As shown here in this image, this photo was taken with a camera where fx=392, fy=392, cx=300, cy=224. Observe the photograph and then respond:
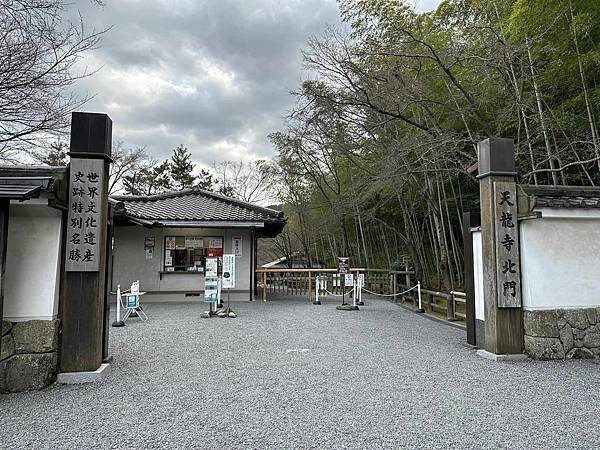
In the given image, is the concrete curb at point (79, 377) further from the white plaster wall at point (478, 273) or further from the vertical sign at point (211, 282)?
the white plaster wall at point (478, 273)

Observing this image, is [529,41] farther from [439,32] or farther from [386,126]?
[386,126]

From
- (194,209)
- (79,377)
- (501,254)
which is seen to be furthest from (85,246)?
(194,209)

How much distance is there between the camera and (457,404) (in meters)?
2.80

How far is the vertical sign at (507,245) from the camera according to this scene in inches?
159

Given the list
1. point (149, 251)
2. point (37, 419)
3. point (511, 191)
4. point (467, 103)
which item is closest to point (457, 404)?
point (511, 191)

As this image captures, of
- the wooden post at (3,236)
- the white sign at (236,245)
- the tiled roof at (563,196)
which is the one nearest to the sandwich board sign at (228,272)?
the white sign at (236,245)

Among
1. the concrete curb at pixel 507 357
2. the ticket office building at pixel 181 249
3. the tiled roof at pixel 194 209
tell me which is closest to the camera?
the concrete curb at pixel 507 357

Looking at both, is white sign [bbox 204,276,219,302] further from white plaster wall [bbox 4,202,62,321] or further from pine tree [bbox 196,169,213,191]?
pine tree [bbox 196,169,213,191]

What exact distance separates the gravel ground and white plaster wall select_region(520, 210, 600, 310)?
0.69 m

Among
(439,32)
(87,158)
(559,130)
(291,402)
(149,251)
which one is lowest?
(291,402)

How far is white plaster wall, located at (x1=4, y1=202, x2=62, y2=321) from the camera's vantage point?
3156 mm

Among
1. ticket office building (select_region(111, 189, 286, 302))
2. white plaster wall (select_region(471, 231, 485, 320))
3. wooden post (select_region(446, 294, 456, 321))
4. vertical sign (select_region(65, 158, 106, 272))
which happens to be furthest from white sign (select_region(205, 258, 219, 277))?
white plaster wall (select_region(471, 231, 485, 320))

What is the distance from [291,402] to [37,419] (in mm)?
1678

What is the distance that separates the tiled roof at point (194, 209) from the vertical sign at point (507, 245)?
597cm
